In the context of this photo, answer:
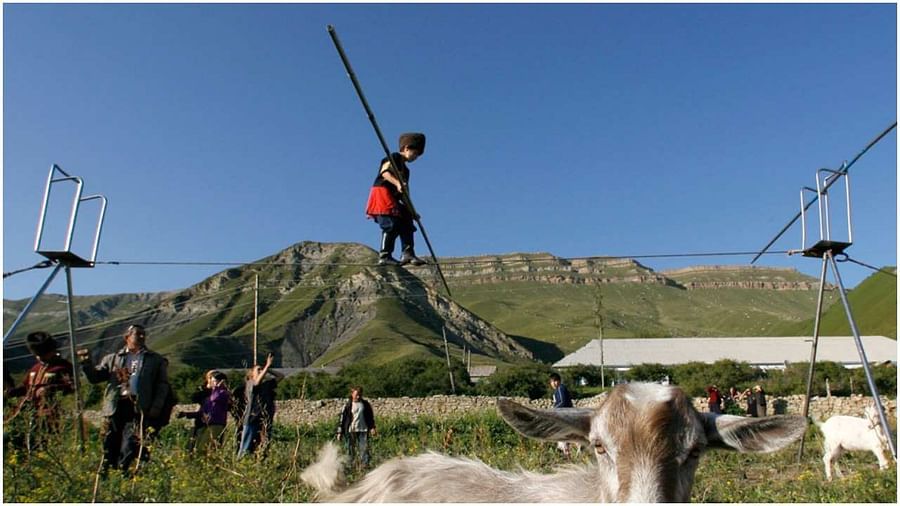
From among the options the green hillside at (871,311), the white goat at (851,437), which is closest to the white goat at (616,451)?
the white goat at (851,437)

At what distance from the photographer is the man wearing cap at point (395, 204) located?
703 centimetres

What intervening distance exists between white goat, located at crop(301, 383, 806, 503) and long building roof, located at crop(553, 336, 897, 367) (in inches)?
2353

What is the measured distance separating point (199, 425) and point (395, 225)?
4488 millimetres

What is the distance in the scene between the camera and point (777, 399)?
107ft

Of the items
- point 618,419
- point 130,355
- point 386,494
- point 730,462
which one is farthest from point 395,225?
point 730,462

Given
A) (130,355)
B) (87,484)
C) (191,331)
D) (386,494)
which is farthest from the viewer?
(191,331)

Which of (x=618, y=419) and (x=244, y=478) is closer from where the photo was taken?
(x=618, y=419)

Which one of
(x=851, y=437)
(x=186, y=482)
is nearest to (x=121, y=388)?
(x=186, y=482)

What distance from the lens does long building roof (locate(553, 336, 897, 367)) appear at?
2458 inches

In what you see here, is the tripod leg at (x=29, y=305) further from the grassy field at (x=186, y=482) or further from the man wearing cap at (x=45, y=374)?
the grassy field at (x=186, y=482)

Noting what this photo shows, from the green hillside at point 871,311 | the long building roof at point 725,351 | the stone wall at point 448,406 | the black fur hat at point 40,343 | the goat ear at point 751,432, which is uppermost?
the green hillside at point 871,311

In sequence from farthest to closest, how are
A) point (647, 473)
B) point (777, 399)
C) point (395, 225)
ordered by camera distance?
point (777, 399), point (395, 225), point (647, 473)

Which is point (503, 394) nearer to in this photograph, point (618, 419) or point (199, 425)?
point (199, 425)

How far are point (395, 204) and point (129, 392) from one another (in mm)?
3315
